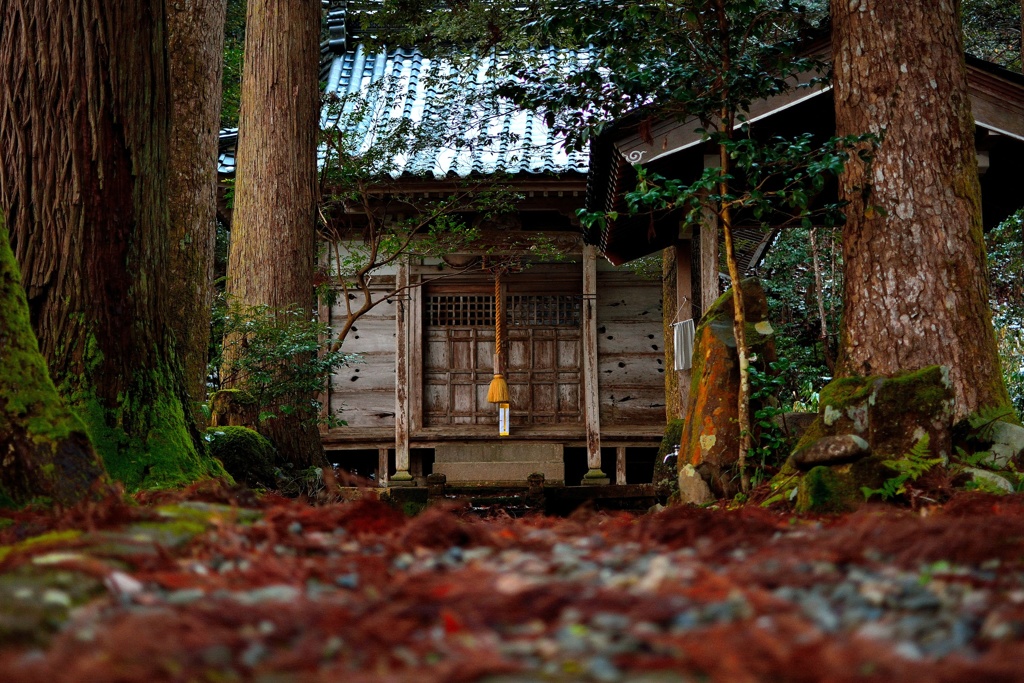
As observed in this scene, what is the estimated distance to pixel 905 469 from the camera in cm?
487

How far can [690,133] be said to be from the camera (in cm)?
726

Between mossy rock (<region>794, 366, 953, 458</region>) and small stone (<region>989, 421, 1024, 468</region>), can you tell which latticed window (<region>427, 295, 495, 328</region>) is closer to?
mossy rock (<region>794, 366, 953, 458</region>)

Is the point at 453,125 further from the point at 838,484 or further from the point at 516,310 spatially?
the point at 838,484

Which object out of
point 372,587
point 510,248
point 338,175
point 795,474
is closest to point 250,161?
point 338,175

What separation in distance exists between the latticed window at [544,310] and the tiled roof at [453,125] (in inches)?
87.1

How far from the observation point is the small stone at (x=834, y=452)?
4.75 m

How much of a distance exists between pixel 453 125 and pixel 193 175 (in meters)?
5.92

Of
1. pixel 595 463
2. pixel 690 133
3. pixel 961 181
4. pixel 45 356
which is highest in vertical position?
pixel 690 133

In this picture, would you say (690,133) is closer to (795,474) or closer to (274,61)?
(795,474)

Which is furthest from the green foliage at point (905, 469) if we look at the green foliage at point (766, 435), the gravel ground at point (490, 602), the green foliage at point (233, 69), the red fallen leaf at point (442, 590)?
the green foliage at point (233, 69)

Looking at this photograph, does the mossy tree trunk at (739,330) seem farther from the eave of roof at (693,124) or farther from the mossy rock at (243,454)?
the mossy rock at (243,454)

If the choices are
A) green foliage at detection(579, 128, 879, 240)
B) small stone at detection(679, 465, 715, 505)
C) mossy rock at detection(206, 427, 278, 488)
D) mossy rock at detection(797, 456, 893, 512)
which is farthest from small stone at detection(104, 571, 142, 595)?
mossy rock at detection(206, 427, 278, 488)

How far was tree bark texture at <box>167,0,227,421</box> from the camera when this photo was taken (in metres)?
7.17

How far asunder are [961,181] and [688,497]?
266 cm
